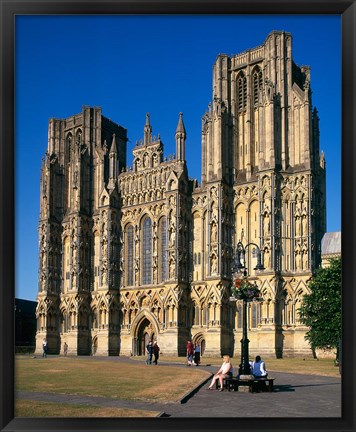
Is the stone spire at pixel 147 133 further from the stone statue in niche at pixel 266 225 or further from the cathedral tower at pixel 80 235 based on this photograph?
the stone statue in niche at pixel 266 225

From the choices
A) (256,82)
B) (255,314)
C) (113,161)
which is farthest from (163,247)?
(256,82)

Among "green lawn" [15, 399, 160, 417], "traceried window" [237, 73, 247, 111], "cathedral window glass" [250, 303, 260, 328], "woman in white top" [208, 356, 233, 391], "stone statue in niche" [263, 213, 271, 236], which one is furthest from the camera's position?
"traceried window" [237, 73, 247, 111]

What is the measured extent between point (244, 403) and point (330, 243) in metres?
41.9

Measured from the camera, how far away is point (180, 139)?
65500 millimetres

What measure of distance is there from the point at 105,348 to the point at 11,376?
55871 mm

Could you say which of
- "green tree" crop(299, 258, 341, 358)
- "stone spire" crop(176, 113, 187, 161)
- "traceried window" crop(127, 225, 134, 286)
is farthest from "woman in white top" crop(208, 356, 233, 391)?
"traceried window" crop(127, 225, 134, 286)

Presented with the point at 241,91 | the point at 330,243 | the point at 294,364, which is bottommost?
the point at 294,364

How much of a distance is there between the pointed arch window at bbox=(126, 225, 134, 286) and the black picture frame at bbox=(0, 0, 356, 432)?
2208 inches

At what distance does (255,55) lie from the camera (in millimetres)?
64562

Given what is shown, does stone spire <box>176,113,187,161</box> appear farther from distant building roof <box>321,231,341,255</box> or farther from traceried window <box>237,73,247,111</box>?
distant building roof <box>321,231,341,255</box>

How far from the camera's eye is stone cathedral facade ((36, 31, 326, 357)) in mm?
57500

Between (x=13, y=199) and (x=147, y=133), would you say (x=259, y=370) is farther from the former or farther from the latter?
(x=147, y=133)

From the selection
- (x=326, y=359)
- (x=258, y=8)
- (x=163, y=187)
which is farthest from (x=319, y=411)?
(x=163, y=187)

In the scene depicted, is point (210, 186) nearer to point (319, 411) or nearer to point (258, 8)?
point (319, 411)
